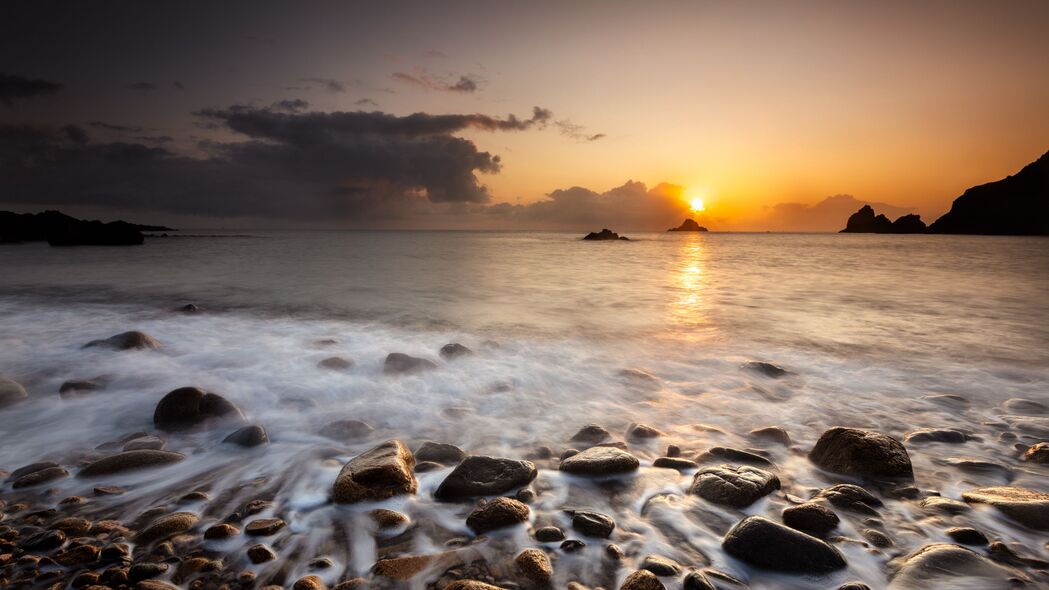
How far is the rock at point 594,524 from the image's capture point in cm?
225

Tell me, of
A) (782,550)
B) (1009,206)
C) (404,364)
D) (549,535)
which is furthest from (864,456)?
(1009,206)

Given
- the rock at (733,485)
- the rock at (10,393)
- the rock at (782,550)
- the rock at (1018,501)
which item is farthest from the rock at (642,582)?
the rock at (10,393)

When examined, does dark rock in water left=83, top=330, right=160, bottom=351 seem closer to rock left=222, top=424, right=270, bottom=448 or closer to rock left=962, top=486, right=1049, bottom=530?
rock left=222, top=424, right=270, bottom=448

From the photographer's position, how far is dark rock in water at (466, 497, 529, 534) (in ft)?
7.48

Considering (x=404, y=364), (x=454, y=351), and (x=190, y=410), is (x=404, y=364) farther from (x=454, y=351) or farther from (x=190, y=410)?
(x=190, y=410)

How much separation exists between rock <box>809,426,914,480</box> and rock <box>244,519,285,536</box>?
3196 millimetres

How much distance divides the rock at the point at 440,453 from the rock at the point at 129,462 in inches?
61.9

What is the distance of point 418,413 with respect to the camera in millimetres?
4047

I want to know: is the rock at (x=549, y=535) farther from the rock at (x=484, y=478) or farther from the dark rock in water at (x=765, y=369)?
the dark rock in water at (x=765, y=369)

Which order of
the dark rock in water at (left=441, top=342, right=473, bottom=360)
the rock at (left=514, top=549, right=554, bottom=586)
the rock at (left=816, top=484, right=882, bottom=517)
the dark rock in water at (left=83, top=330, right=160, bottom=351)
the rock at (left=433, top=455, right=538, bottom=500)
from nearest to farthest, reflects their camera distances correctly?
1. the rock at (left=514, top=549, right=554, bottom=586)
2. the rock at (left=816, top=484, right=882, bottom=517)
3. the rock at (left=433, top=455, right=538, bottom=500)
4. the dark rock in water at (left=83, top=330, right=160, bottom=351)
5. the dark rock in water at (left=441, top=342, right=473, bottom=360)

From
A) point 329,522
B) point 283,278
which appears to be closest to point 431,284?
point 283,278

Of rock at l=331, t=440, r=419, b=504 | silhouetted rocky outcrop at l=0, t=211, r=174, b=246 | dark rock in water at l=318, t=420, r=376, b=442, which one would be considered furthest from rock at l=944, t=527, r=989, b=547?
silhouetted rocky outcrop at l=0, t=211, r=174, b=246

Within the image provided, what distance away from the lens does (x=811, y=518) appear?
2.31 m

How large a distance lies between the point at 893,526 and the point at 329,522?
2833mm
